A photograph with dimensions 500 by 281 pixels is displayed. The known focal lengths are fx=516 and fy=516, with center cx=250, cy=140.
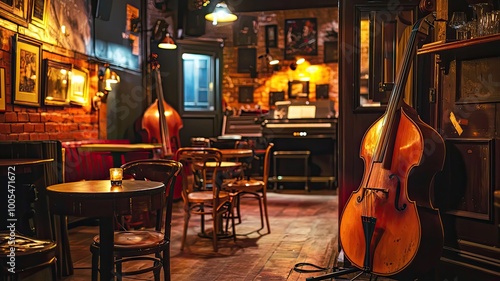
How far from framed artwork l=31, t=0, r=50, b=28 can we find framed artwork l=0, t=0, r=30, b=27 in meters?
0.11

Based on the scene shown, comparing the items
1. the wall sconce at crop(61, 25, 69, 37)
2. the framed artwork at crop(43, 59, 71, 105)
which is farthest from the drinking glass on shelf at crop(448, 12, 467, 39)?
the wall sconce at crop(61, 25, 69, 37)

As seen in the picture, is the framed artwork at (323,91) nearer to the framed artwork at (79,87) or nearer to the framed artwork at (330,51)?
the framed artwork at (330,51)

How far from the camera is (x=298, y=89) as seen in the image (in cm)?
1112

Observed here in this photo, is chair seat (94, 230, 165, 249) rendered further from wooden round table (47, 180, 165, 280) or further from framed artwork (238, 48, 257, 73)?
framed artwork (238, 48, 257, 73)

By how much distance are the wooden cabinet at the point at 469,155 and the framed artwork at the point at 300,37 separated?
26.4ft

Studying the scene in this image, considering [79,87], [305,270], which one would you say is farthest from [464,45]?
[79,87]

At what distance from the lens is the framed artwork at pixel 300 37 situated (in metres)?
11.0

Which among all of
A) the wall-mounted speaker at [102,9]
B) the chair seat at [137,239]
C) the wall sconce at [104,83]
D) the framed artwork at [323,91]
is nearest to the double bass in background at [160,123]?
the wall sconce at [104,83]

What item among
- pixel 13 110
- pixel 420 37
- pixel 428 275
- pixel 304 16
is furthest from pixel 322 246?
pixel 304 16

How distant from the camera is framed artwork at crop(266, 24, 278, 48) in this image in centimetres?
1127

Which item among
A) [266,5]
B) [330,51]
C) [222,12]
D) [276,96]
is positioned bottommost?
[276,96]

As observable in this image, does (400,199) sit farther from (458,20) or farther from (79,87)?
(79,87)

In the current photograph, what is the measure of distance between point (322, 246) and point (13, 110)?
9.80 ft

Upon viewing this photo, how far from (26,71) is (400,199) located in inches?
145
